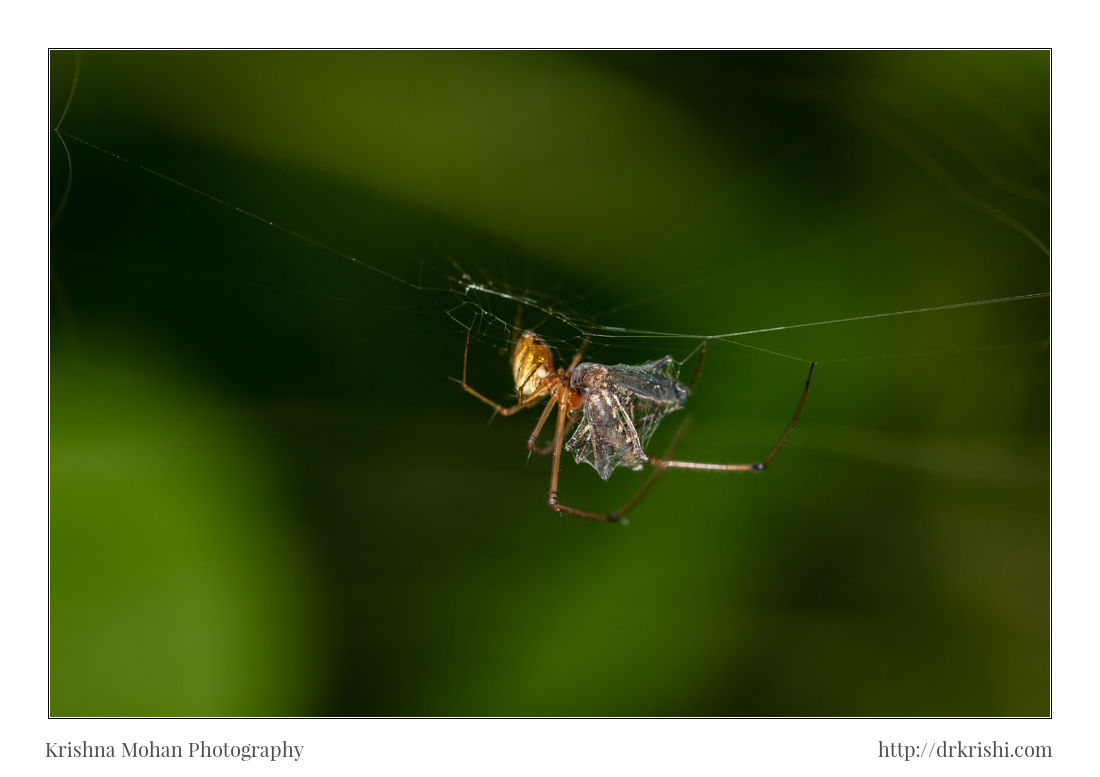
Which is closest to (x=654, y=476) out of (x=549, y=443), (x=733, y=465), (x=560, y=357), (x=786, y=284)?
(x=733, y=465)

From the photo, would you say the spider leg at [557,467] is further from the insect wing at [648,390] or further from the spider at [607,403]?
the insect wing at [648,390]

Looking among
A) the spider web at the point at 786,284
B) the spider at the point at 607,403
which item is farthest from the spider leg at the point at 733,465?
the spider web at the point at 786,284

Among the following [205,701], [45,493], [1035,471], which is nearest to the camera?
[45,493]

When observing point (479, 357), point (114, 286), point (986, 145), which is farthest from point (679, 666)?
point (114, 286)

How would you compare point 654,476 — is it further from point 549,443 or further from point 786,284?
point 786,284

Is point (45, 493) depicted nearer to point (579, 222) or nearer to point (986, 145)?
point (579, 222)
